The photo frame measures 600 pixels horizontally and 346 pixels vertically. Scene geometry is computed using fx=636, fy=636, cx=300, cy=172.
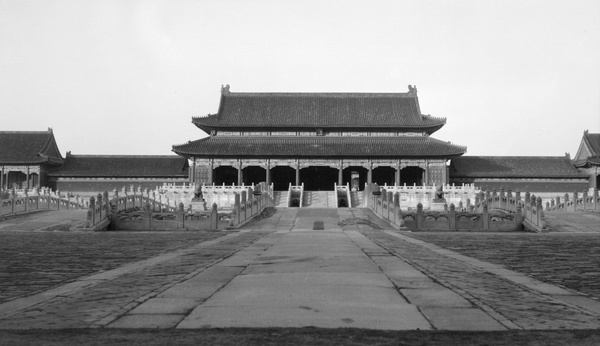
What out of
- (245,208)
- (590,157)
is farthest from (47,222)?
(590,157)

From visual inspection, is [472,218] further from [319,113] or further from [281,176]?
[319,113]

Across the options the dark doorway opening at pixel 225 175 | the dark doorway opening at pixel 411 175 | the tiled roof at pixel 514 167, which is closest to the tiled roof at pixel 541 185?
the tiled roof at pixel 514 167

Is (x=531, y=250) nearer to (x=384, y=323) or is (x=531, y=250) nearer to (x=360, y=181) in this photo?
(x=384, y=323)

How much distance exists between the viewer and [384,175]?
60.1 metres

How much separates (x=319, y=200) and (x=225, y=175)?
15.1 metres

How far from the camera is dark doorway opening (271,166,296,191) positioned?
60.3 metres

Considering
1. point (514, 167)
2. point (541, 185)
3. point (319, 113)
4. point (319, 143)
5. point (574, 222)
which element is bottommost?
point (574, 222)

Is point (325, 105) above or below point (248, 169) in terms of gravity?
above

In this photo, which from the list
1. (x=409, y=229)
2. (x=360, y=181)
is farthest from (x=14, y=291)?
(x=360, y=181)

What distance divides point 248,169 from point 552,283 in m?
53.2

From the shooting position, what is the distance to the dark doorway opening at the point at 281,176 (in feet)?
198

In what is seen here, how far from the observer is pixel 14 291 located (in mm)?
7090

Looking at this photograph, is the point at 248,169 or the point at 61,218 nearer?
the point at 61,218

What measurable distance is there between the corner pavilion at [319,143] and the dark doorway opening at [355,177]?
0.10m
